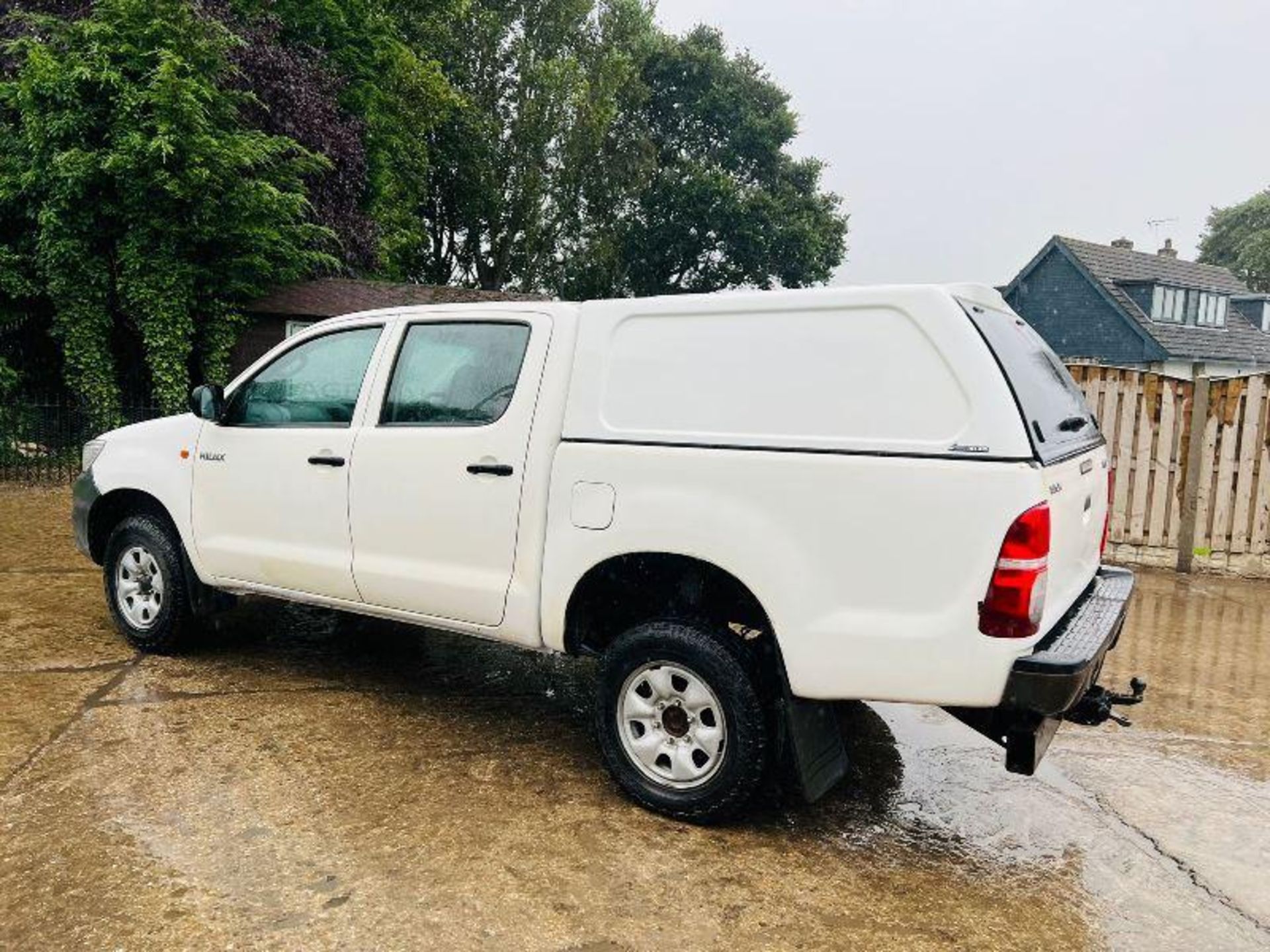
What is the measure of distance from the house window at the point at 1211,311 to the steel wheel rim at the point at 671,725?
128ft

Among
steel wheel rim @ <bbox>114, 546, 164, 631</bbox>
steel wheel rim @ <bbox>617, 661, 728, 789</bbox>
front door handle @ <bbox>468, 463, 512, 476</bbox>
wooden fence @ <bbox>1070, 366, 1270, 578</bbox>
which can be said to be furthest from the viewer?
wooden fence @ <bbox>1070, 366, 1270, 578</bbox>

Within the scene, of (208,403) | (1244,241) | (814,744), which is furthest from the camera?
(1244,241)

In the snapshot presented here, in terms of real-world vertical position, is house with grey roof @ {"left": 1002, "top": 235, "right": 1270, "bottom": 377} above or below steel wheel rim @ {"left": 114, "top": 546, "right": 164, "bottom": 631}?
above

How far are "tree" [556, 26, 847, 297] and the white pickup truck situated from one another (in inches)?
1320

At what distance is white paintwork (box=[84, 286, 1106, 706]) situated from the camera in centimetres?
312

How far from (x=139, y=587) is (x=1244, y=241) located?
7653cm

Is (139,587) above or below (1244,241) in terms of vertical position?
below

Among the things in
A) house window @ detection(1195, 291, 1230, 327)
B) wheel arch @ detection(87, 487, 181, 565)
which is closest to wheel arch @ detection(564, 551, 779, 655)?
wheel arch @ detection(87, 487, 181, 565)

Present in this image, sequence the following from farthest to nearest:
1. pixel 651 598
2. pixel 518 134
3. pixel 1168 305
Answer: pixel 1168 305 < pixel 518 134 < pixel 651 598

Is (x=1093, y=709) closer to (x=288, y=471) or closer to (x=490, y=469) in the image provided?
(x=490, y=469)

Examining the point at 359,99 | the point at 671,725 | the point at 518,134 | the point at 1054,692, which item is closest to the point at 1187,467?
the point at 1054,692

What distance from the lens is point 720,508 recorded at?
Answer: 349 centimetres

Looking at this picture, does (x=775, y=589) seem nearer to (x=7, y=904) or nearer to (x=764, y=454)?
(x=764, y=454)

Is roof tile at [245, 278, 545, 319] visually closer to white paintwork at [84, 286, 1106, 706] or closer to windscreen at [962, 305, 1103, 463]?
white paintwork at [84, 286, 1106, 706]
